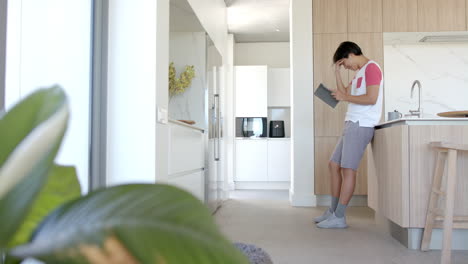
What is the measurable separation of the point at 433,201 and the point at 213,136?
8.21 ft

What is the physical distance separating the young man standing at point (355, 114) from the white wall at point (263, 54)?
14.1 feet

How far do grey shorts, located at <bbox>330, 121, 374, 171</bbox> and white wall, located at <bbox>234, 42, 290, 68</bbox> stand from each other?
4555 millimetres

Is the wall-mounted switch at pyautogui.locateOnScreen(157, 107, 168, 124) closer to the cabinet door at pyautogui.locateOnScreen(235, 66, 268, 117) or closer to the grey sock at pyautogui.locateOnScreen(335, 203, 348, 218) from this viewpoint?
the grey sock at pyautogui.locateOnScreen(335, 203, 348, 218)

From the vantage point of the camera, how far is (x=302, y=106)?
16.2ft

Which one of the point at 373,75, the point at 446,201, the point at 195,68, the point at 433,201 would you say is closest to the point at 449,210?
the point at 446,201

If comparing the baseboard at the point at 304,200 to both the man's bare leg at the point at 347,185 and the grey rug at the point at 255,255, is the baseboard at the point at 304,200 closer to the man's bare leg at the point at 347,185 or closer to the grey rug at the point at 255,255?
the man's bare leg at the point at 347,185

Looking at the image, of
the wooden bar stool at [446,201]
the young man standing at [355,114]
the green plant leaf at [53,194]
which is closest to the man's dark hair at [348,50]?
the young man standing at [355,114]

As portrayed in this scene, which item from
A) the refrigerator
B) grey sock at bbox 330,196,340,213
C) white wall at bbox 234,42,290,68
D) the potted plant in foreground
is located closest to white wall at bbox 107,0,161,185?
the refrigerator

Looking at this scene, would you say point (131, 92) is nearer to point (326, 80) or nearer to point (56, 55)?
point (56, 55)

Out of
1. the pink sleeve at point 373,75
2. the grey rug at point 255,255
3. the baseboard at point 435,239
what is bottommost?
the baseboard at point 435,239

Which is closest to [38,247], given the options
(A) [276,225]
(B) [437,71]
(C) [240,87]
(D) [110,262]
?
(D) [110,262]

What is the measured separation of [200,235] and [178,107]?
3.29 meters

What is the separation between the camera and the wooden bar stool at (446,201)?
2.27 metres

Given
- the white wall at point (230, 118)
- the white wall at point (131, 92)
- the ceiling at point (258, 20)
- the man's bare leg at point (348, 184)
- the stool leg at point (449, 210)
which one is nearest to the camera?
the white wall at point (131, 92)
